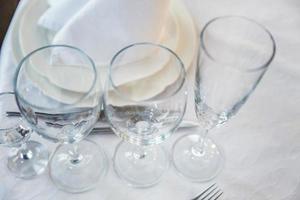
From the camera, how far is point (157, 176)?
507 mm

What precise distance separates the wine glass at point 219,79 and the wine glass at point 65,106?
12 centimetres

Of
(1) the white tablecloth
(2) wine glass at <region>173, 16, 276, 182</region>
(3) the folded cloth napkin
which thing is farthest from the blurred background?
(2) wine glass at <region>173, 16, 276, 182</region>

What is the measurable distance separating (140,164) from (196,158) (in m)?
0.08

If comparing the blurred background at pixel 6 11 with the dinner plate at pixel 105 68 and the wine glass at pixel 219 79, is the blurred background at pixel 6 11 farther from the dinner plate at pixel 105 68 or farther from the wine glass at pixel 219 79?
the wine glass at pixel 219 79

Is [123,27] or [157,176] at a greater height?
[123,27]

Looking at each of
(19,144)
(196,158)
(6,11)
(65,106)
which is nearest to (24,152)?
(19,144)

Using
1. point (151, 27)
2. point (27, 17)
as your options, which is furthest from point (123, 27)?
point (27, 17)

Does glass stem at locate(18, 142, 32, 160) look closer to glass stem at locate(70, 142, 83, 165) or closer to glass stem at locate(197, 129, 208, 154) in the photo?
glass stem at locate(70, 142, 83, 165)

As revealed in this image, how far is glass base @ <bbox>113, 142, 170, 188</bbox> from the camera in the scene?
503 mm

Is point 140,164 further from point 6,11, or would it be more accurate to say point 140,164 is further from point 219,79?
point 6,11

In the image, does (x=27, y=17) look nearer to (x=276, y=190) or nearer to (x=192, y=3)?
(x=192, y=3)

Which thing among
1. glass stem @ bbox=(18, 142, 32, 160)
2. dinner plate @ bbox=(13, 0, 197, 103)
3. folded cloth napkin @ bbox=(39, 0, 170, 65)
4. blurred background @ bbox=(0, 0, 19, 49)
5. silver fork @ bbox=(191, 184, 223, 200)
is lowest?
blurred background @ bbox=(0, 0, 19, 49)

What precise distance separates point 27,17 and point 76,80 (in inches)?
5.8

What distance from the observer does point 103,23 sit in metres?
0.53
